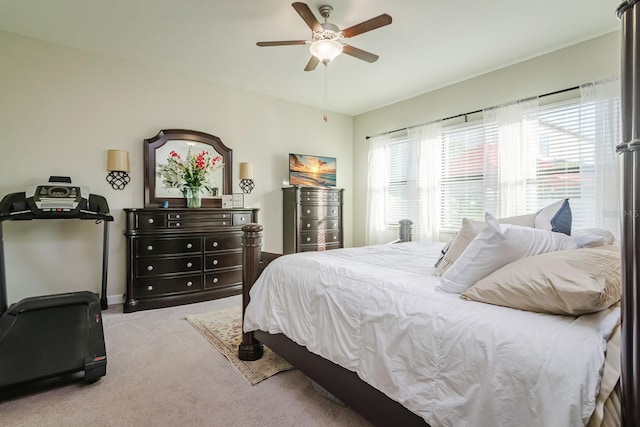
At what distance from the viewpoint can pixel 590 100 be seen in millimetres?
3006

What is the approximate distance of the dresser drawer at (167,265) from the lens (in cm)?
333

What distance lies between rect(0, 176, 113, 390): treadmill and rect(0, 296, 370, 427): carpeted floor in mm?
161

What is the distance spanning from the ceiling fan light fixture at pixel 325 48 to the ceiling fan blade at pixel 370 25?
0.11m

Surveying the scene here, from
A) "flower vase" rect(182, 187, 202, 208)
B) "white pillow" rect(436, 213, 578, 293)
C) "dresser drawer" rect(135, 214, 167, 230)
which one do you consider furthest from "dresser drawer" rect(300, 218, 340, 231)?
"white pillow" rect(436, 213, 578, 293)

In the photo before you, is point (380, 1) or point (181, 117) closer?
point (380, 1)

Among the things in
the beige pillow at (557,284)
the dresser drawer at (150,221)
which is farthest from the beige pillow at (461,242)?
the dresser drawer at (150,221)

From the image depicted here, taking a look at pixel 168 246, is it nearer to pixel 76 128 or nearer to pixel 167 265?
pixel 167 265

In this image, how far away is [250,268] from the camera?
7.02 ft

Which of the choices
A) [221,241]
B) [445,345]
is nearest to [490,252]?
[445,345]

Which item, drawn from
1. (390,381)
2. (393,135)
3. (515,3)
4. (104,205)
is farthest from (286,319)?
(393,135)

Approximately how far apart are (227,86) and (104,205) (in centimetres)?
226

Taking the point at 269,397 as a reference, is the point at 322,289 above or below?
above

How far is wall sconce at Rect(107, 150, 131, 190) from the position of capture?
11.2ft

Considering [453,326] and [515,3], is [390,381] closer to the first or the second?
[453,326]
